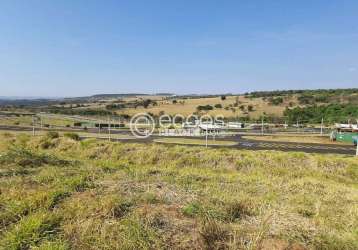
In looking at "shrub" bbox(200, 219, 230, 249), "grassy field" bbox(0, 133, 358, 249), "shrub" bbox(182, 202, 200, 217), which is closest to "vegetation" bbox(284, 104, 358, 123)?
"grassy field" bbox(0, 133, 358, 249)

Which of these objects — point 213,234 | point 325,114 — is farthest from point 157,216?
point 325,114

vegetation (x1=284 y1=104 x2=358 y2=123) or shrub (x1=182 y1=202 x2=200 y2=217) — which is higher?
shrub (x1=182 y1=202 x2=200 y2=217)

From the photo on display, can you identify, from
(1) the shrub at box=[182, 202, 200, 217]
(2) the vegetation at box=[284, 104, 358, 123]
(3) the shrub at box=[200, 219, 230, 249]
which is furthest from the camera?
(2) the vegetation at box=[284, 104, 358, 123]

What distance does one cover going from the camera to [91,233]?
14.9 feet

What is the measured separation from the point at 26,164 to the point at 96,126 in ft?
173

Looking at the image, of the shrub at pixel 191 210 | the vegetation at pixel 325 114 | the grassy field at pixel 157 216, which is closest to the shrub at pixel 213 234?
the grassy field at pixel 157 216

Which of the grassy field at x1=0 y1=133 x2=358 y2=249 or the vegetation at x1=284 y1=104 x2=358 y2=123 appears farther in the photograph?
the vegetation at x1=284 y1=104 x2=358 y2=123

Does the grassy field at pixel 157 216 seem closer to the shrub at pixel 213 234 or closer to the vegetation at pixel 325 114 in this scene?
the shrub at pixel 213 234

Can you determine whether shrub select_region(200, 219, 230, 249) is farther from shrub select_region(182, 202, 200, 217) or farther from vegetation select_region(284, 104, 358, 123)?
vegetation select_region(284, 104, 358, 123)

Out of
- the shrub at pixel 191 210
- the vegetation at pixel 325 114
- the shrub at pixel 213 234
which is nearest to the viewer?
the shrub at pixel 213 234

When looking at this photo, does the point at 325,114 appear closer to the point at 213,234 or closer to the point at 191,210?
the point at 191,210

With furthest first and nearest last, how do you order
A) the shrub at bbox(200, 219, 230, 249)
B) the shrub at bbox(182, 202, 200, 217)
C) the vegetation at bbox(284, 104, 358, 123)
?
the vegetation at bbox(284, 104, 358, 123) → the shrub at bbox(182, 202, 200, 217) → the shrub at bbox(200, 219, 230, 249)

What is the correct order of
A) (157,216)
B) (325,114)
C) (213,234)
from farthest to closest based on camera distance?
(325,114)
(157,216)
(213,234)

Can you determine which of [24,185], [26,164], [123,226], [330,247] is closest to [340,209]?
[330,247]
